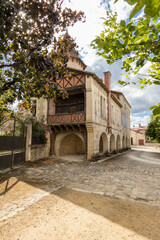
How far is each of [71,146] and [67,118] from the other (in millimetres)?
4418

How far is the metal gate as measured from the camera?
6.09m

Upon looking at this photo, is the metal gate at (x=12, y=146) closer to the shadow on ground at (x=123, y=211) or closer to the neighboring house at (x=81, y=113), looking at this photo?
the shadow on ground at (x=123, y=211)

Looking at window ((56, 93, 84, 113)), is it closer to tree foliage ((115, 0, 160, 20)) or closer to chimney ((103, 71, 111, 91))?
chimney ((103, 71, 111, 91))

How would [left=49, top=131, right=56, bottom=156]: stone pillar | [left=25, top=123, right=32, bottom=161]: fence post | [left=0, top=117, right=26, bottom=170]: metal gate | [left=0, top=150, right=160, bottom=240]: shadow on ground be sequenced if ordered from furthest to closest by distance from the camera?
[left=49, top=131, right=56, bottom=156]: stone pillar → [left=25, top=123, right=32, bottom=161]: fence post → [left=0, top=117, right=26, bottom=170]: metal gate → [left=0, top=150, right=160, bottom=240]: shadow on ground

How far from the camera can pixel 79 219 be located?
250 centimetres

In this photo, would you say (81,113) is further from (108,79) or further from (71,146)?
(108,79)

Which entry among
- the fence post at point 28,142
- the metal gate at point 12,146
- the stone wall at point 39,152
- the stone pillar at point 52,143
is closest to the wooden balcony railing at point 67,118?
the stone pillar at point 52,143

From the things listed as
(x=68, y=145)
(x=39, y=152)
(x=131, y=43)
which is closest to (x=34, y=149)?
(x=39, y=152)

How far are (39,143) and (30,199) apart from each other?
20.6 ft

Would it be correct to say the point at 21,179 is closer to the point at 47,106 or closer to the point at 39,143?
the point at 39,143

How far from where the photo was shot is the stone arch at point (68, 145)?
1077 cm

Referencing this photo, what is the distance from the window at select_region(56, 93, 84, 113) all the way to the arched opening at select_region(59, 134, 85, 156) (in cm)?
265

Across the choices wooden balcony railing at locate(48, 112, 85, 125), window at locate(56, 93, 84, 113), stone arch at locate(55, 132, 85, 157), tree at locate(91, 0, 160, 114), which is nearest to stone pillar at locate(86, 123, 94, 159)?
wooden balcony railing at locate(48, 112, 85, 125)

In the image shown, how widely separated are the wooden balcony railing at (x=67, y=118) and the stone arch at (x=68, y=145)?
1135mm
